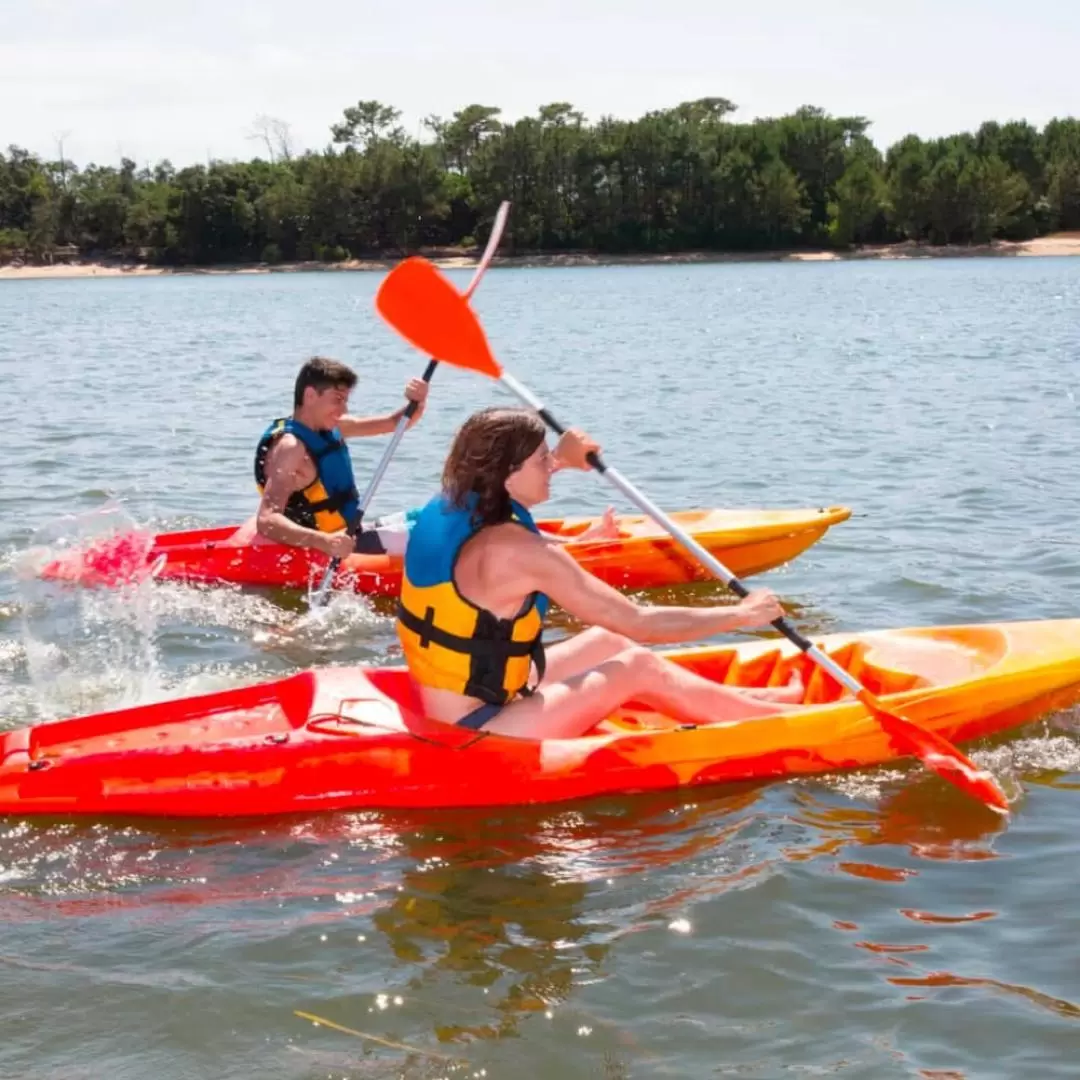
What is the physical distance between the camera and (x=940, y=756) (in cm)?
480

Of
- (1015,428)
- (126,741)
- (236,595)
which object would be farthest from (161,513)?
(1015,428)

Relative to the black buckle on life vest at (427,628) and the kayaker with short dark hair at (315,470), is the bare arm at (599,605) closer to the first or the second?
the black buckle on life vest at (427,628)

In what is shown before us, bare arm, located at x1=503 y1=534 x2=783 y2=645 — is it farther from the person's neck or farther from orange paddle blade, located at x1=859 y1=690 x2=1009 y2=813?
the person's neck

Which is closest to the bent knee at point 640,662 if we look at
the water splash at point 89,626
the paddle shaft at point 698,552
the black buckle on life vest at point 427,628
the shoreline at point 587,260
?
the paddle shaft at point 698,552

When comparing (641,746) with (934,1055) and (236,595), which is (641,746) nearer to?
(934,1055)

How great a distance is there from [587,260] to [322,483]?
6160cm

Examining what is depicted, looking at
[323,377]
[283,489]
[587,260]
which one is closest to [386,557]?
[283,489]

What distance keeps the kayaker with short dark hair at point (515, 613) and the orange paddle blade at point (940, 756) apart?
1.82ft

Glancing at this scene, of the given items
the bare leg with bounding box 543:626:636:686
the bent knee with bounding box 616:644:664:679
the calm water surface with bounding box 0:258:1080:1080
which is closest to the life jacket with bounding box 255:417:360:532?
the calm water surface with bounding box 0:258:1080:1080

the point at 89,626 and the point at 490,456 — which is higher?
the point at 490,456

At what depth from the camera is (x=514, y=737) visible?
15.5 feet

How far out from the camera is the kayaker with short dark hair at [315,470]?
7.07 m

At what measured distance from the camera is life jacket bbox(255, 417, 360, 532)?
23.8ft

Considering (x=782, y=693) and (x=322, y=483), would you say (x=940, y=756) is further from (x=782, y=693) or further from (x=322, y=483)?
(x=322, y=483)
